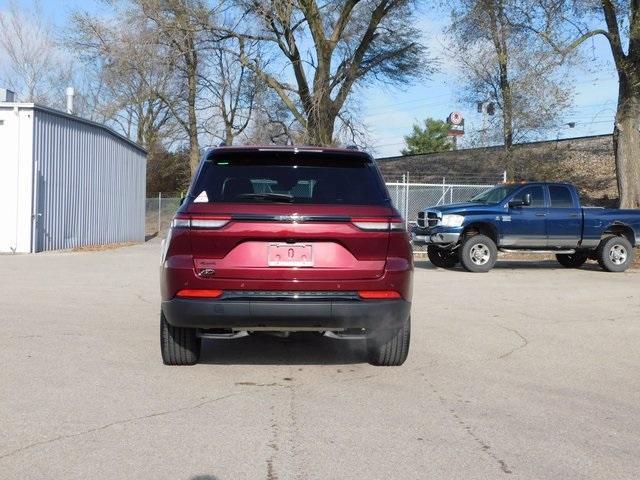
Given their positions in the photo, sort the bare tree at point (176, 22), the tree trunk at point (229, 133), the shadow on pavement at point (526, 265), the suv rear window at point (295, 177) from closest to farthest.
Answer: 1. the suv rear window at point (295, 177)
2. the shadow on pavement at point (526, 265)
3. the bare tree at point (176, 22)
4. the tree trunk at point (229, 133)

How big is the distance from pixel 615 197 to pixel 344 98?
1144 centimetres

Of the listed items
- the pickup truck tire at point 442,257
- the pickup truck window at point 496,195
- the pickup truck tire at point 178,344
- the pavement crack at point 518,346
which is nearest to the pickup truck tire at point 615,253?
the pickup truck window at point 496,195

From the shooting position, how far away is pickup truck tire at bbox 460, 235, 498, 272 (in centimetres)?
1612

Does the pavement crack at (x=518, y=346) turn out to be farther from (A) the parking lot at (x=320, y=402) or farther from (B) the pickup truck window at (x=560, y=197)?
(B) the pickup truck window at (x=560, y=197)

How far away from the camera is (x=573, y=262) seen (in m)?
18.2

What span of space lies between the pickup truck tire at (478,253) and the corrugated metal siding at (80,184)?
11028 millimetres

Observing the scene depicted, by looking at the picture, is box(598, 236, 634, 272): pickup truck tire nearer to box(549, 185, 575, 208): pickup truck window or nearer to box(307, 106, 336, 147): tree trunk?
box(549, 185, 575, 208): pickup truck window

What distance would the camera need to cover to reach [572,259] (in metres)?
18.2

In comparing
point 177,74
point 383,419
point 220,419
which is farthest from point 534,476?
point 177,74

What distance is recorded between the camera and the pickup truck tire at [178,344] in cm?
641

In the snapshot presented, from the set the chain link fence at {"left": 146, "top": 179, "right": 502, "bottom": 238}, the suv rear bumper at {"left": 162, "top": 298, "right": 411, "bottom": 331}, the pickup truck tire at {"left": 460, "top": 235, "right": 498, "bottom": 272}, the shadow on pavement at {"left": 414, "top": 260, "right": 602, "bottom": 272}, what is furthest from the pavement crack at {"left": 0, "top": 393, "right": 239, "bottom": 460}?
the chain link fence at {"left": 146, "top": 179, "right": 502, "bottom": 238}

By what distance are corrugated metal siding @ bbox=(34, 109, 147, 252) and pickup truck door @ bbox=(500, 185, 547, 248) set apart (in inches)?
465

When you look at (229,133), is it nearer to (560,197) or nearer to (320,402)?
(560,197)

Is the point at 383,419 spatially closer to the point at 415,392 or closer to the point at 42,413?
the point at 415,392
